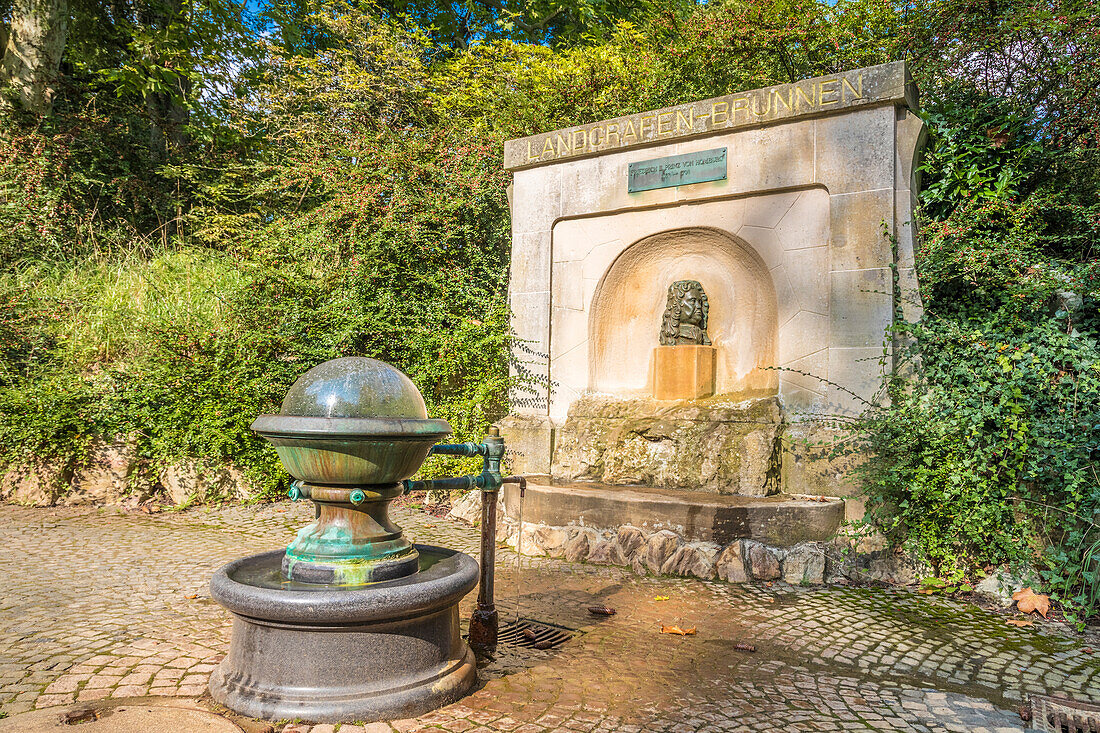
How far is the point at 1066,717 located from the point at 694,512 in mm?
2635

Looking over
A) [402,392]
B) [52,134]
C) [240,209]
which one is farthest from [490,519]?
[52,134]

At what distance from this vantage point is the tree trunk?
1114 cm

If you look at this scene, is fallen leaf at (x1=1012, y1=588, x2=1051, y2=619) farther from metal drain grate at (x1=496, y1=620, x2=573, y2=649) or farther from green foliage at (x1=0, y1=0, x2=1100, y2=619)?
metal drain grate at (x1=496, y1=620, x2=573, y2=649)

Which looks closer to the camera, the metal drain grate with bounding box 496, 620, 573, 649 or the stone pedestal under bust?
the metal drain grate with bounding box 496, 620, 573, 649

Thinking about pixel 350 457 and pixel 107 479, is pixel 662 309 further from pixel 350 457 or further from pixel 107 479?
pixel 107 479

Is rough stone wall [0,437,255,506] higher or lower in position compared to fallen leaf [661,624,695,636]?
higher

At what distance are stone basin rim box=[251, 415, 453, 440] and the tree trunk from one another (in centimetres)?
1202

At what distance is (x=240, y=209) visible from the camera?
1290cm

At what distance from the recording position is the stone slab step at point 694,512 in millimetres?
5117

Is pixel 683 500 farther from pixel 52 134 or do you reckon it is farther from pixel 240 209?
pixel 52 134

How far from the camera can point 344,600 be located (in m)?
2.59

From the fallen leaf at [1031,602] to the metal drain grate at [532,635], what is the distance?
9.53 feet

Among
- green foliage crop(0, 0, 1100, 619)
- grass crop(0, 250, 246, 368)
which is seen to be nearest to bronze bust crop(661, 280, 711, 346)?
green foliage crop(0, 0, 1100, 619)

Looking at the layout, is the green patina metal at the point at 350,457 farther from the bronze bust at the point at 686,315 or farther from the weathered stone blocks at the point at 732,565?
the bronze bust at the point at 686,315
